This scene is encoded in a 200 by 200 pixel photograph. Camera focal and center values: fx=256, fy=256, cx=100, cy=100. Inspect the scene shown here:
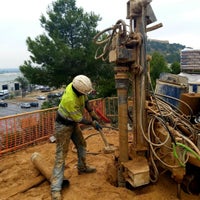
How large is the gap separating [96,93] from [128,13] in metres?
12.1

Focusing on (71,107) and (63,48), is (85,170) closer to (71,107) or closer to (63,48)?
(71,107)

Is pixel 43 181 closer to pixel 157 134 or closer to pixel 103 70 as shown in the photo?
pixel 157 134

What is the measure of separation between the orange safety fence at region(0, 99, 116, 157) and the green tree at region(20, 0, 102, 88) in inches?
310

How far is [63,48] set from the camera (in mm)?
15312

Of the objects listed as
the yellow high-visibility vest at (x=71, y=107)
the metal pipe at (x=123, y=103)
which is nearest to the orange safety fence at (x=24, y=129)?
the yellow high-visibility vest at (x=71, y=107)

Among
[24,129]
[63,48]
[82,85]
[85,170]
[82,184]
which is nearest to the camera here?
[82,85]

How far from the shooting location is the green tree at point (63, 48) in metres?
15.6

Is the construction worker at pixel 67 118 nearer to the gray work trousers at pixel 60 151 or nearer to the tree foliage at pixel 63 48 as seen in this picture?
the gray work trousers at pixel 60 151

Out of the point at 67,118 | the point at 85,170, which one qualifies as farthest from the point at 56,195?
the point at 67,118

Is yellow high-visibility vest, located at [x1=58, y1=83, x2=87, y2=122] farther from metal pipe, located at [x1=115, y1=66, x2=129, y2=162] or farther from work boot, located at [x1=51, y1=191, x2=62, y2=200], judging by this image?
work boot, located at [x1=51, y1=191, x2=62, y2=200]

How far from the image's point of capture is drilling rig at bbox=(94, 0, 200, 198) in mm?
3813

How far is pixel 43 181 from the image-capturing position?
477cm

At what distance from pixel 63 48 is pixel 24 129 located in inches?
353

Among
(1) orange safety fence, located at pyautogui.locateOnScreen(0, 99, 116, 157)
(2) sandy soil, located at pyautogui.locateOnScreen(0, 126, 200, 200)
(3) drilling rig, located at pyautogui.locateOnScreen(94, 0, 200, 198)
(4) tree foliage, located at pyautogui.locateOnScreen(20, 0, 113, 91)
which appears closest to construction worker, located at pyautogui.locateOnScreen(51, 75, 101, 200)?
(2) sandy soil, located at pyautogui.locateOnScreen(0, 126, 200, 200)
